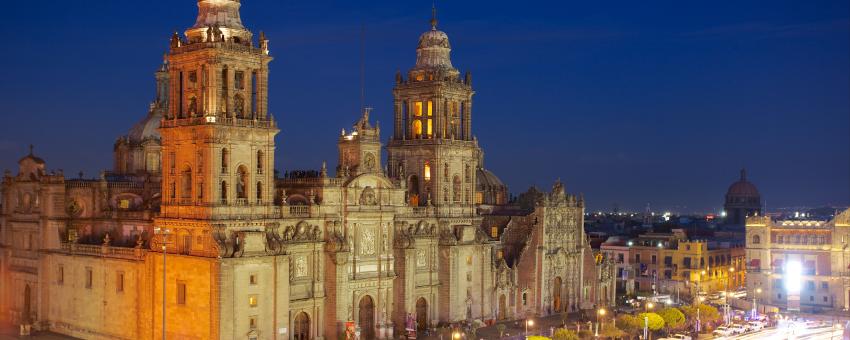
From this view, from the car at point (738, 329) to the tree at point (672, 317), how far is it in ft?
23.9

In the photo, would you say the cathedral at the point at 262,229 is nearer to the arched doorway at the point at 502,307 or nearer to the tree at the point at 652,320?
the arched doorway at the point at 502,307

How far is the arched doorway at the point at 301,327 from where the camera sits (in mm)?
79000

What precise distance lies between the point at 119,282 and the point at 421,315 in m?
29.5

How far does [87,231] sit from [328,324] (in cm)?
2430

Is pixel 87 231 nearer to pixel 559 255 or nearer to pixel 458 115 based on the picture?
pixel 458 115

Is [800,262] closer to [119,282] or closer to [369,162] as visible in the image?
[369,162]

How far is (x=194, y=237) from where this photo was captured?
237 feet

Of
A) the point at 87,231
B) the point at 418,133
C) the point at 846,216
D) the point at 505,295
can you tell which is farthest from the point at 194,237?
the point at 846,216

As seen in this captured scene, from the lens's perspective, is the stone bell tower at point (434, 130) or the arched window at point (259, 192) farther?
the stone bell tower at point (434, 130)

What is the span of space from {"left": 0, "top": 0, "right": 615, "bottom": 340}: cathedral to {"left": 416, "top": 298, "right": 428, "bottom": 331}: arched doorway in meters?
0.14

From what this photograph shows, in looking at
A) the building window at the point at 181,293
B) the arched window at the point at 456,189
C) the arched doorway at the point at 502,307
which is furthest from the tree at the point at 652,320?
the building window at the point at 181,293

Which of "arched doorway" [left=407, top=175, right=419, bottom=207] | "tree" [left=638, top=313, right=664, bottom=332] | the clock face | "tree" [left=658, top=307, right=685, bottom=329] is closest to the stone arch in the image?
"tree" [left=658, top=307, right=685, bottom=329]

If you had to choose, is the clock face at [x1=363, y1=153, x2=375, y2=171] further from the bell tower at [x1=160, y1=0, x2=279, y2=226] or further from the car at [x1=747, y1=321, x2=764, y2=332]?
the car at [x1=747, y1=321, x2=764, y2=332]

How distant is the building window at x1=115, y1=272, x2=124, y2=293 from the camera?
79.1 m
